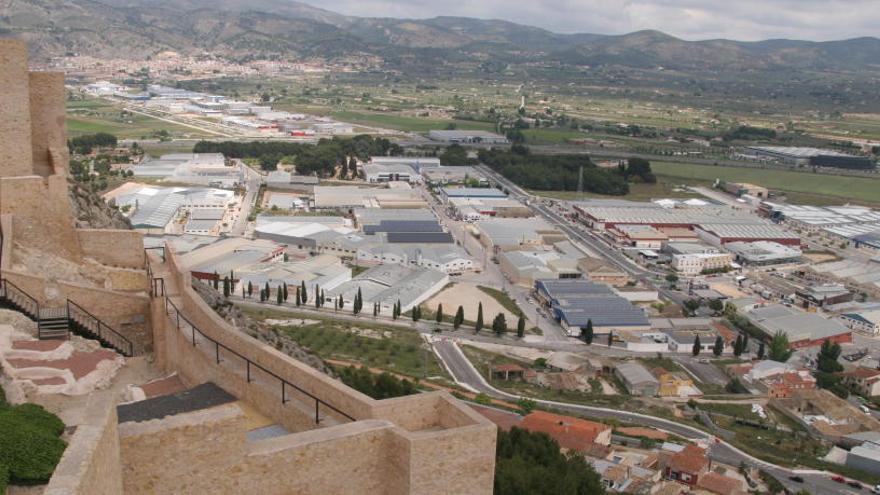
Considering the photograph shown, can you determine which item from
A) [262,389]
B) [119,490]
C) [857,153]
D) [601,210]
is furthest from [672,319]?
[857,153]

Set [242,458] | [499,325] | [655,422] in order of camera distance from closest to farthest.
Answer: [242,458] → [655,422] → [499,325]

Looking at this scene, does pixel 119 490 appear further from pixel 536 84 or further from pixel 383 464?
pixel 536 84

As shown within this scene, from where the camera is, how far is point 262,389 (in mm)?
9305

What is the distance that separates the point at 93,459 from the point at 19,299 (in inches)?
306

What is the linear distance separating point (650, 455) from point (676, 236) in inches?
1410

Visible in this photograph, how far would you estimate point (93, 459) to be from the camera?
532 cm

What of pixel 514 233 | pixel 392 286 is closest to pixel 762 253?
pixel 514 233

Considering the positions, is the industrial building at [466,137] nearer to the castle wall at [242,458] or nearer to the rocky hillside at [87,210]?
the rocky hillside at [87,210]

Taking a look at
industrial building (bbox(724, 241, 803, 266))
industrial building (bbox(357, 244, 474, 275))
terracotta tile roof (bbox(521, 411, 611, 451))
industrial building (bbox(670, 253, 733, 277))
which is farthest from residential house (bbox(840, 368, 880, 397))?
industrial building (bbox(357, 244, 474, 275))

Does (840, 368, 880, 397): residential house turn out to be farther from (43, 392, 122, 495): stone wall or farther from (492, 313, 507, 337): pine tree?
(43, 392, 122, 495): stone wall

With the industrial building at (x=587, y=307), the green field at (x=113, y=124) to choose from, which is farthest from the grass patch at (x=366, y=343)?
the green field at (x=113, y=124)

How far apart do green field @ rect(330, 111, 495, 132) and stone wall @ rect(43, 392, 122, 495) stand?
102 m

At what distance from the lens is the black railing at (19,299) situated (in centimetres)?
1182

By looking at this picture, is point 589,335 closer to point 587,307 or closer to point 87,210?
point 587,307
